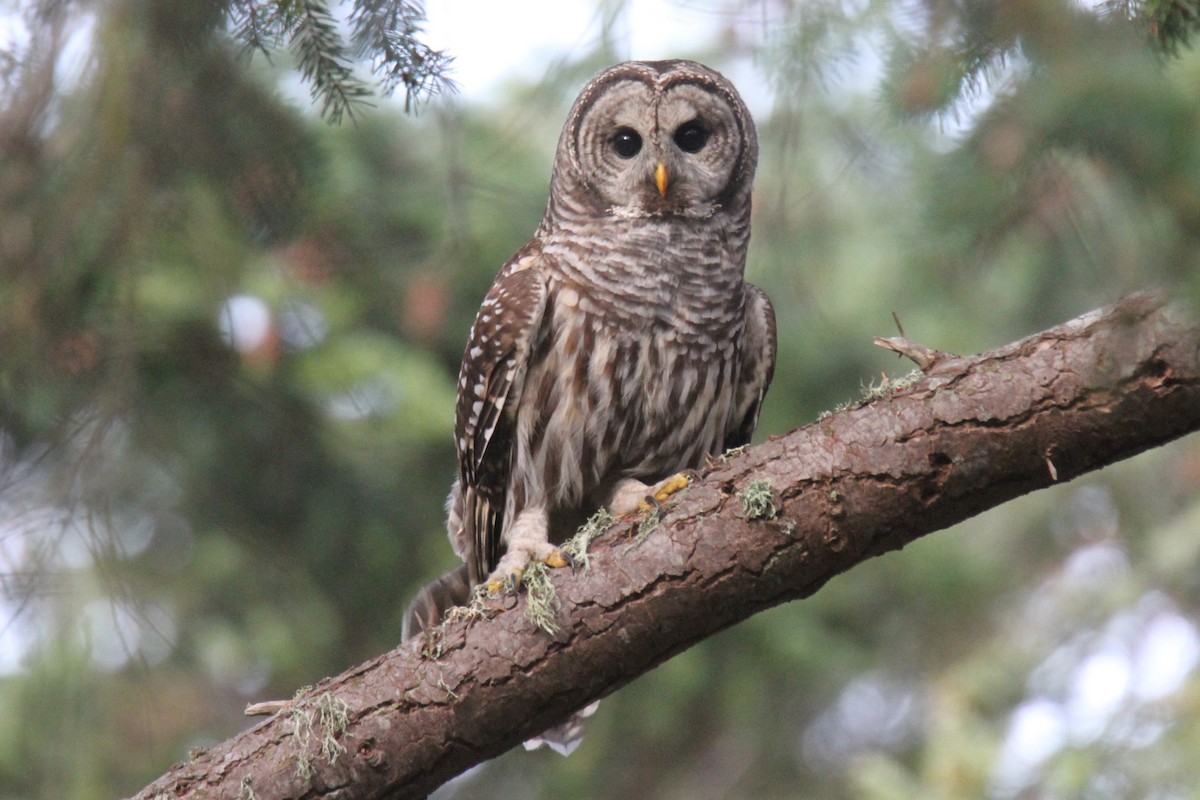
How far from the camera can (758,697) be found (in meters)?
6.96

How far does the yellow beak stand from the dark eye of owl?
0.19m

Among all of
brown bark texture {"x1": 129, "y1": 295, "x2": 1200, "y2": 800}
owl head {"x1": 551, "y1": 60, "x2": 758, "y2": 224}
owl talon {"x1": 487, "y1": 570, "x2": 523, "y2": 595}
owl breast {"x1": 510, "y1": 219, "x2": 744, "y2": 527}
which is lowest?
brown bark texture {"x1": 129, "y1": 295, "x2": 1200, "y2": 800}

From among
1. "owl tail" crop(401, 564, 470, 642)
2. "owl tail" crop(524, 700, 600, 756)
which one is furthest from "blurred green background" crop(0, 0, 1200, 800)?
"owl tail" crop(524, 700, 600, 756)

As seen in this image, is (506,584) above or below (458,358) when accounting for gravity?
below

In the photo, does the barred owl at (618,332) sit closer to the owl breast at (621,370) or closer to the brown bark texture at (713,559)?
the owl breast at (621,370)

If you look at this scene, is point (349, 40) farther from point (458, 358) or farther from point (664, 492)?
point (458, 358)

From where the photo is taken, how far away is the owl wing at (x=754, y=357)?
397 centimetres

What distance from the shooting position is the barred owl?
3693 millimetres

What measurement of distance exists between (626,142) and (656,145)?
144 mm

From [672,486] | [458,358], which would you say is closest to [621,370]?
[672,486]

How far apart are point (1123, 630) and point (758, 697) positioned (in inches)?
80.8

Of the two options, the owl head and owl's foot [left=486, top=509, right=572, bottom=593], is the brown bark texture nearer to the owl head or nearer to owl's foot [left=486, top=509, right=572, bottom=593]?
owl's foot [left=486, top=509, right=572, bottom=593]

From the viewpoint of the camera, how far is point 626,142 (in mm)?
4055

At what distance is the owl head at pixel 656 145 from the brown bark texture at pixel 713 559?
4.69 ft
